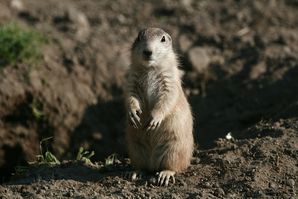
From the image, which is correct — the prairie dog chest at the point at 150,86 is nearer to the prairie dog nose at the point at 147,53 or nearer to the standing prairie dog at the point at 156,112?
the standing prairie dog at the point at 156,112

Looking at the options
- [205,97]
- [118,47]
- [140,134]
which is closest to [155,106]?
[140,134]

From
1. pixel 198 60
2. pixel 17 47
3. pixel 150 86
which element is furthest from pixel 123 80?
pixel 150 86

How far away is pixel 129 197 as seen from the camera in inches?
237

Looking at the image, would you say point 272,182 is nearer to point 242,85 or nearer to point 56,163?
point 56,163

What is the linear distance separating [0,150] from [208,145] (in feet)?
9.58

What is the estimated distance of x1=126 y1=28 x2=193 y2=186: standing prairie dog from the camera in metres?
6.62

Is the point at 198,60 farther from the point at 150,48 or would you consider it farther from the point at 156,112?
the point at 156,112

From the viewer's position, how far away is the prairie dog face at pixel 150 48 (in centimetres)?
675

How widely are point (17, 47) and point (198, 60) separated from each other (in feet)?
7.97

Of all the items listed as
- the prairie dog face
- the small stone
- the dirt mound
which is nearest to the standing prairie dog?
the prairie dog face

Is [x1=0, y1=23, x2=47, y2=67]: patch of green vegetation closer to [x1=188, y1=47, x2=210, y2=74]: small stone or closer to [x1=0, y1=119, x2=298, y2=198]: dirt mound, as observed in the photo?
[x1=188, y1=47, x2=210, y2=74]: small stone

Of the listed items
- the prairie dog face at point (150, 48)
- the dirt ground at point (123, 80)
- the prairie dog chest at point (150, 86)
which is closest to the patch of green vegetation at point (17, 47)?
the dirt ground at point (123, 80)

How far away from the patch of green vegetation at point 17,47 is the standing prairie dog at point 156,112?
2.80m

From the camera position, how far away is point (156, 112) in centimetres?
658
